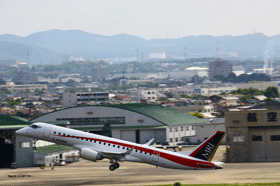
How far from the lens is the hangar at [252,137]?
320 feet

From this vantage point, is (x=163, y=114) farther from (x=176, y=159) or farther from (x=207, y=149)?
(x=207, y=149)

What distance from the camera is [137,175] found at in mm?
79500

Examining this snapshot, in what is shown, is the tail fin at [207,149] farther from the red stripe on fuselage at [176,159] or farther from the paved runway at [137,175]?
the paved runway at [137,175]

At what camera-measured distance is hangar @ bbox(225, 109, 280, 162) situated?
97.7m

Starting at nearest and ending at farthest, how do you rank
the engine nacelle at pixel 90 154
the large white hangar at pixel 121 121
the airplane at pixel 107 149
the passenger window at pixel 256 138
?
the engine nacelle at pixel 90 154, the airplane at pixel 107 149, the passenger window at pixel 256 138, the large white hangar at pixel 121 121

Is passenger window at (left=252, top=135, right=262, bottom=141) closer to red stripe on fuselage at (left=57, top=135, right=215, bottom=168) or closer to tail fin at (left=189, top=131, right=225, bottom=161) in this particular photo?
tail fin at (left=189, top=131, right=225, bottom=161)

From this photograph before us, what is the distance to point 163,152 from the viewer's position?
68500 mm

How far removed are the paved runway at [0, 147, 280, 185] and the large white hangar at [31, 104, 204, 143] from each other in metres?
48.5

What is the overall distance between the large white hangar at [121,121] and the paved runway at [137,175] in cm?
4848

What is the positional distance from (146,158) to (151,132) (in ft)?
244

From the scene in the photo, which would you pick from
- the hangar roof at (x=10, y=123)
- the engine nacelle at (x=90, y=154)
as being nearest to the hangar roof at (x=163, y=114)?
the hangar roof at (x=10, y=123)

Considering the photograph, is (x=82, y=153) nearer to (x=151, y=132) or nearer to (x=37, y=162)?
(x=37, y=162)

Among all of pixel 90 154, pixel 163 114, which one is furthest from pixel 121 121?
pixel 90 154

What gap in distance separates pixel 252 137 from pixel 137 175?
31.1 m
